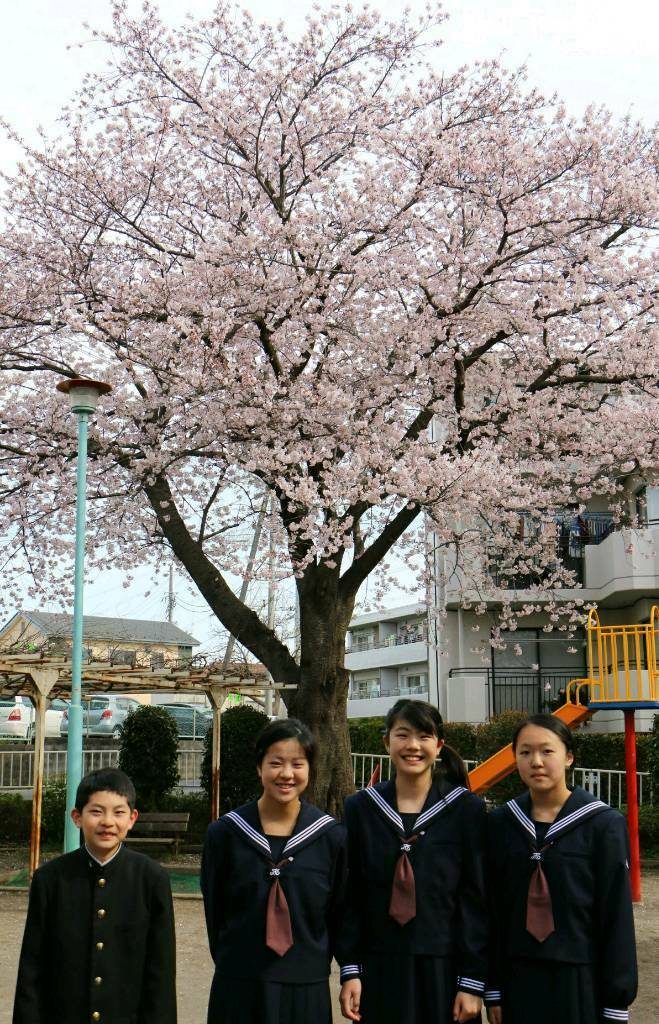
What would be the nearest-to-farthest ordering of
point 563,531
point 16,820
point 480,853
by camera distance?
point 480,853 < point 16,820 < point 563,531

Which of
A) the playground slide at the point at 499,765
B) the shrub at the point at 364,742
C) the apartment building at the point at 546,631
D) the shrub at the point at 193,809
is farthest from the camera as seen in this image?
the apartment building at the point at 546,631

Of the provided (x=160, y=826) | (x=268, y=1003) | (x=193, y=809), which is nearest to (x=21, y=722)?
(x=193, y=809)

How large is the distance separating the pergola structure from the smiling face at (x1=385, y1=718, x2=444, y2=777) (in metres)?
7.75

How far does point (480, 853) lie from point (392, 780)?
0.44m

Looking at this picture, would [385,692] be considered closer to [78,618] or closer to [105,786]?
[78,618]

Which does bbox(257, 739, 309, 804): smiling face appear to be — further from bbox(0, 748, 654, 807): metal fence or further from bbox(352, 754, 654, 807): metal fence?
bbox(352, 754, 654, 807): metal fence

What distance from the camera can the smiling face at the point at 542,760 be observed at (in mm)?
3576

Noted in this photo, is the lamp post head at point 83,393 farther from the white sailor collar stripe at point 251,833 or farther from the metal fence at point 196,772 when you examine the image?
the metal fence at point 196,772

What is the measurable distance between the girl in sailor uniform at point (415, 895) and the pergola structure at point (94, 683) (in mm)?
7764

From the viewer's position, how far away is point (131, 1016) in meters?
3.35

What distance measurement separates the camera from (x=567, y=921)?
341 cm

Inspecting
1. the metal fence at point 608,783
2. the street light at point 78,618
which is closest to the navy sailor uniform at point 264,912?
the street light at point 78,618

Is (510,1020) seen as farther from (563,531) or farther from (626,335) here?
(563,531)

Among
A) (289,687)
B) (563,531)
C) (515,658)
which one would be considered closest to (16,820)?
(289,687)
